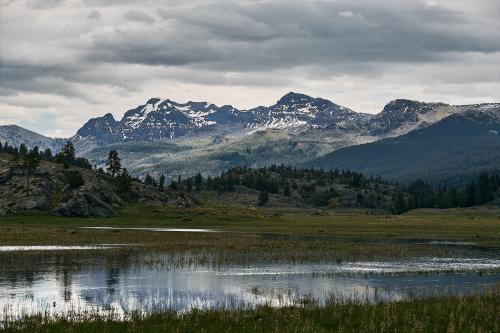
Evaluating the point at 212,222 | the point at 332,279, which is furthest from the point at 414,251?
the point at 212,222

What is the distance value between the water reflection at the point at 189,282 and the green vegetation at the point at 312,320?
5.38 m

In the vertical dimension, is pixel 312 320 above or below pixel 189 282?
above

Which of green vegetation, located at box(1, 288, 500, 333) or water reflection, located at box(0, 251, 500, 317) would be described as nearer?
green vegetation, located at box(1, 288, 500, 333)

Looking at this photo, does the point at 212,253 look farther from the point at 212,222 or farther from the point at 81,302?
the point at 212,222

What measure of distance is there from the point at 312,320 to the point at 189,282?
79.3 feet

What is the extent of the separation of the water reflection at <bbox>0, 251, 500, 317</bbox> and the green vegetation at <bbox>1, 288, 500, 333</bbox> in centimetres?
538

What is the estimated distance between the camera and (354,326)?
39719mm

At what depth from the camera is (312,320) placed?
132 feet

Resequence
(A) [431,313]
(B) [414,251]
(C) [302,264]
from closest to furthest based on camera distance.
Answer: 1. (A) [431,313]
2. (C) [302,264]
3. (B) [414,251]

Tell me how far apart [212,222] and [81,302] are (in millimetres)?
140783

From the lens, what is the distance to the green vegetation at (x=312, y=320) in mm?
38094

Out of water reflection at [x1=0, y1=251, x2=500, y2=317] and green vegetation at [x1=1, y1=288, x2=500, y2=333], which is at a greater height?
green vegetation at [x1=1, y1=288, x2=500, y2=333]

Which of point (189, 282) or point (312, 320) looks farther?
point (189, 282)

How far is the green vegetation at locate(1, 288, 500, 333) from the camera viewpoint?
125 ft
